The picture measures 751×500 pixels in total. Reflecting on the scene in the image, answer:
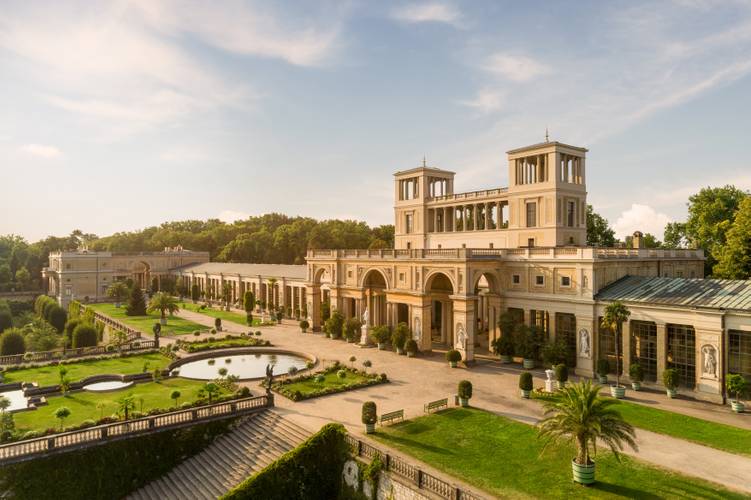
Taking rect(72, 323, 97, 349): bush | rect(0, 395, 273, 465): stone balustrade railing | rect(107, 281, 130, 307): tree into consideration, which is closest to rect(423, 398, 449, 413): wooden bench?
rect(0, 395, 273, 465): stone balustrade railing

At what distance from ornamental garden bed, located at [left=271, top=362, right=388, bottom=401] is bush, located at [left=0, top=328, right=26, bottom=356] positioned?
30742mm

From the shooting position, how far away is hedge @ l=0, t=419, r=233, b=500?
22.3 meters

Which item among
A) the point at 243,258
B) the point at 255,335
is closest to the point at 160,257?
the point at 243,258

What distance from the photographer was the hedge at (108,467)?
22.3 m

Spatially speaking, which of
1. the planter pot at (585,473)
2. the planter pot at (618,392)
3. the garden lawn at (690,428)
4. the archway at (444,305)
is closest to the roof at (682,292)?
the planter pot at (618,392)

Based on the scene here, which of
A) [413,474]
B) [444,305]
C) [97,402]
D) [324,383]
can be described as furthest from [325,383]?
[444,305]

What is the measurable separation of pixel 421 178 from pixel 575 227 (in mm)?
18756

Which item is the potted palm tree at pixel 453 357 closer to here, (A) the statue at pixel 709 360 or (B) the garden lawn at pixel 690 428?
(B) the garden lawn at pixel 690 428

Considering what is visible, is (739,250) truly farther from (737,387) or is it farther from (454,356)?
(454,356)

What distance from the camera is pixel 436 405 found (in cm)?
2834

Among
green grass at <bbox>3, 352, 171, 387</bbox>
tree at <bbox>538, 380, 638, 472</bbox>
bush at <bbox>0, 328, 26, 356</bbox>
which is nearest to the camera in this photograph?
tree at <bbox>538, 380, 638, 472</bbox>

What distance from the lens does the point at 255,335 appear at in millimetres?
53750

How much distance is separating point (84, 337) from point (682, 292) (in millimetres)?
55350

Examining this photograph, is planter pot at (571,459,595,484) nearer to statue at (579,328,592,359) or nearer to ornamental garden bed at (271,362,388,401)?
ornamental garden bed at (271,362,388,401)
